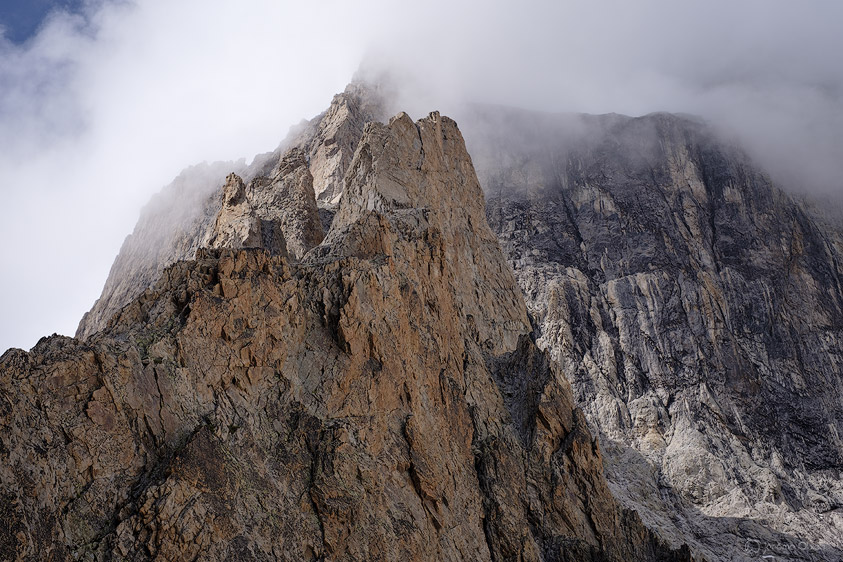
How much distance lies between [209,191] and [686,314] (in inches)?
2812

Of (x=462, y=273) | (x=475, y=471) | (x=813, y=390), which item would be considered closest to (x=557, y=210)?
(x=813, y=390)

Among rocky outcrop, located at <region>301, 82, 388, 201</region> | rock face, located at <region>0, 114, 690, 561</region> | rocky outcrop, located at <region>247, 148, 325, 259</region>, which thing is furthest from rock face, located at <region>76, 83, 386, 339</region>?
rock face, located at <region>0, 114, 690, 561</region>

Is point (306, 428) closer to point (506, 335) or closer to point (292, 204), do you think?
point (506, 335)

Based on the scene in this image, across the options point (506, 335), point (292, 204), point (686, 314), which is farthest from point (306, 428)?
point (686, 314)

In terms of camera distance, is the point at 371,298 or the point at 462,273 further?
the point at 462,273

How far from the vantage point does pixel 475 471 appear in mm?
47656

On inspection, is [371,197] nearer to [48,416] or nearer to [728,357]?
[48,416]

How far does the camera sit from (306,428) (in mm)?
38844

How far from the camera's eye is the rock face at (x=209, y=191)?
98438 mm

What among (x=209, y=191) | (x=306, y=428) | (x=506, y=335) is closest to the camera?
(x=306, y=428)

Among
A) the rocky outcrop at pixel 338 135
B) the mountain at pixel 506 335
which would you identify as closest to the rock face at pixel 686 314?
the mountain at pixel 506 335

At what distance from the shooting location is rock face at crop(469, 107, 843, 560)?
86938mm

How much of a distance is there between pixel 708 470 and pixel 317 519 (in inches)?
2559

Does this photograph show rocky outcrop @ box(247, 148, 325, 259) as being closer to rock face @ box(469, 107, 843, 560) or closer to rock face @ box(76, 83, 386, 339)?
rock face @ box(76, 83, 386, 339)
